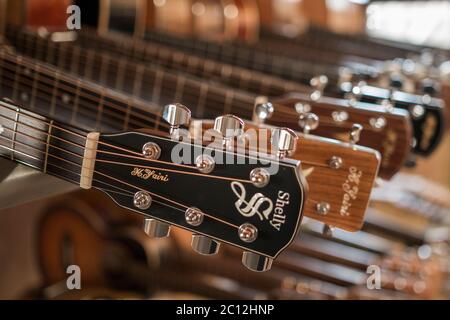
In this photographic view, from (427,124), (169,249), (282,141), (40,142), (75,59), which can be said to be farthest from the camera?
(169,249)

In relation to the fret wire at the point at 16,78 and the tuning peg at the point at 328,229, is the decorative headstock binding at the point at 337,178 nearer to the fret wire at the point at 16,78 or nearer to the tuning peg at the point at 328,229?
the tuning peg at the point at 328,229

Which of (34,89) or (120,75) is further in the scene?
(120,75)

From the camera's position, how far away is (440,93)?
4.64ft

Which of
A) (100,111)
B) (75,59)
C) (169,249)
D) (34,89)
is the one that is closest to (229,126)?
(100,111)

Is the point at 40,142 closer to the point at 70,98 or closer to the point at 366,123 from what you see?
the point at 70,98

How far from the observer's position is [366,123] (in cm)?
96

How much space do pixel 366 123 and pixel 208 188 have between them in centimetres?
34

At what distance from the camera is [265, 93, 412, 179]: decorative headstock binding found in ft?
3.13

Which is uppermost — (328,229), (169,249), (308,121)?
(308,121)

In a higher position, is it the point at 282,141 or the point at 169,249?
the point at 282,141

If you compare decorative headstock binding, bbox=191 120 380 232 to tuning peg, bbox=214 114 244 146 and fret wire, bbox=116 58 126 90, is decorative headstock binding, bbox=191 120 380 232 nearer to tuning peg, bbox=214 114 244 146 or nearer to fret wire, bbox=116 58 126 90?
tuning peg, bbox=214 114 244 146

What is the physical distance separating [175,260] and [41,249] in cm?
28

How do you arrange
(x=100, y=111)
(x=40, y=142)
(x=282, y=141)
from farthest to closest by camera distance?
(x=100, y=111) → (x=40, y=142) → (x=282, y=141)

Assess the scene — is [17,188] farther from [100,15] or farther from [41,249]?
[100,15]
